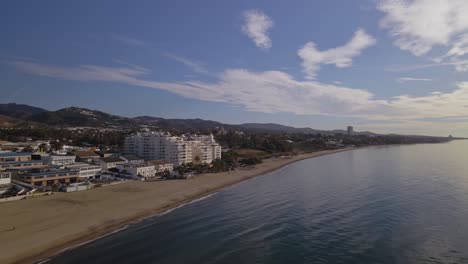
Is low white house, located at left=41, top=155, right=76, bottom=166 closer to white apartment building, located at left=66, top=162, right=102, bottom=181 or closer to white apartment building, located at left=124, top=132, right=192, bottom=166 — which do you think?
white apartment building, located at left=66, top=162, right=102, bottom=181

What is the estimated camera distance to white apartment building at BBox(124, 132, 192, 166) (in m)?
47.9

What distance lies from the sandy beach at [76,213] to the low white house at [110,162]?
26.8 feet

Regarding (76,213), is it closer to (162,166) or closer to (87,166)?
(87,166)

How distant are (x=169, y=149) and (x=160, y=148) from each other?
1.83 meters

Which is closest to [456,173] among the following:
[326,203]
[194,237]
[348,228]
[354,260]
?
[326,203]

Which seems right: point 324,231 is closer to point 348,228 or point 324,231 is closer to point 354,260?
point 348,228

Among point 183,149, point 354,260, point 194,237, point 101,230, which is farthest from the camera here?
point 183,149

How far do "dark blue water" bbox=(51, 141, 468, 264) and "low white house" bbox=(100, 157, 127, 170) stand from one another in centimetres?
1761

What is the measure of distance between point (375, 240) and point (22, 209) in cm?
2087

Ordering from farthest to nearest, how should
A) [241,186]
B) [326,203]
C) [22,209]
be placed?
1. [241,186]
2. [326,203]
3. [22,209]

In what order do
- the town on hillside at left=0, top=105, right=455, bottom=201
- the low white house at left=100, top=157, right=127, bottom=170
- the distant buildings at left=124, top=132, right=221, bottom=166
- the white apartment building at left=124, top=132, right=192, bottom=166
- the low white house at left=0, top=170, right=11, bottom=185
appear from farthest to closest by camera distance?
the distant buildings at left=124, top=132, right=221, bottom=166, the white apartment building at left=124, top=132, right=192, bottom=166, the low white house at left=100, top=157, right=127, bottom=170, the town on hillside at left=0, top=105, right=455, bottom=201, the low white house at left=0, top=170, right=11, bottom=185

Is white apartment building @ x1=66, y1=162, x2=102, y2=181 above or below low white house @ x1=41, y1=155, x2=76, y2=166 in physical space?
below

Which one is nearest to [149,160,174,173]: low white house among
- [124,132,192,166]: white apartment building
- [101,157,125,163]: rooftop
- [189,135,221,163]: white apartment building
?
[124,132,192,166]: white apartment building

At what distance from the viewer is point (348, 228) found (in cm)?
1780
